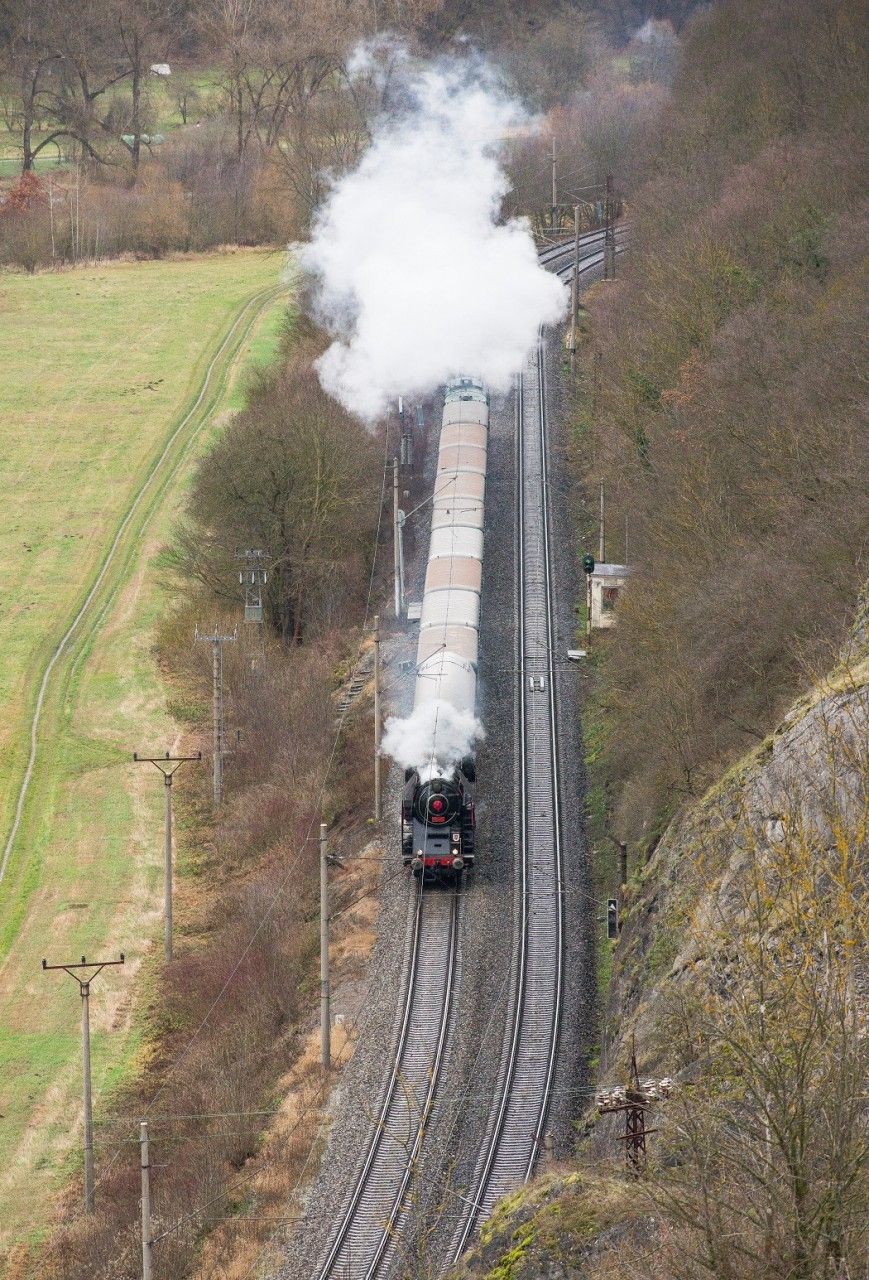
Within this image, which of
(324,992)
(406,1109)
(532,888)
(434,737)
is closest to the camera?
(406,1109)

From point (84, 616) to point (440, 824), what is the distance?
36.1m

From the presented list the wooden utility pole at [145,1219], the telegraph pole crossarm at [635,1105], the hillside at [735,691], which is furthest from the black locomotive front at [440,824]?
the telegraph pole crossarm at [635,1105]

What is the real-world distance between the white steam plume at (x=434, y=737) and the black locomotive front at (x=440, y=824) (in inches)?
14.9

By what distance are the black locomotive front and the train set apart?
3 centimetres

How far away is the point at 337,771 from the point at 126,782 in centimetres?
1061

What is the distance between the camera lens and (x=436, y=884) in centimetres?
5300

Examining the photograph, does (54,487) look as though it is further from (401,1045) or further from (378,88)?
(401,1045)

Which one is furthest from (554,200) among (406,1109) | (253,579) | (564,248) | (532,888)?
(406,1109)

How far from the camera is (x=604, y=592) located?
6769cm

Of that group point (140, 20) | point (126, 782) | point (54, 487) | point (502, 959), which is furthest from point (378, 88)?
point (502, 959)

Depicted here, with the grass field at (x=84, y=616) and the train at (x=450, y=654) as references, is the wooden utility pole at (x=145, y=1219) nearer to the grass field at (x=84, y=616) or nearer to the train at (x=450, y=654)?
the grass field at (x=84, y=616)

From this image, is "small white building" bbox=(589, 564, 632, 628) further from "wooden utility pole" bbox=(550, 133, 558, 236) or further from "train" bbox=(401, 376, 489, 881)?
"wooden utility pole" bbox=(550, 133, 558, 236)

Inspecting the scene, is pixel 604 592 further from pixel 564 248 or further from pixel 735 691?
pixel 564 248

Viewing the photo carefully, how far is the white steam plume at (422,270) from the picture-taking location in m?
82.7
